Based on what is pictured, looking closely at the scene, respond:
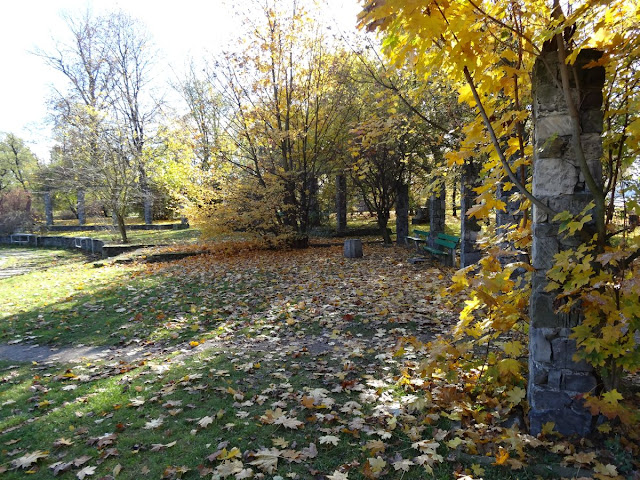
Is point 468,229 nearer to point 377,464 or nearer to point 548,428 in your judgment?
point 548,428

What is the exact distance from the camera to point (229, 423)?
3414 mm

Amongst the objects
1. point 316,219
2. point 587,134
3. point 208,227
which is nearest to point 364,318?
point 587,134

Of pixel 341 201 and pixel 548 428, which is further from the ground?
pixel 341 201

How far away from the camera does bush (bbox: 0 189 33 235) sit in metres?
25.8

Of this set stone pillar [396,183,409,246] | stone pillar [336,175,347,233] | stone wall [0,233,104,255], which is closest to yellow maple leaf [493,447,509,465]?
stone pillar [396,183,409,246]

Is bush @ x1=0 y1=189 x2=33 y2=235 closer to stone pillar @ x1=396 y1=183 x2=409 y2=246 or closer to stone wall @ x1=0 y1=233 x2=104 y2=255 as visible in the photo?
stone wall @ x1=0 y1=233 x2=104 y2=255

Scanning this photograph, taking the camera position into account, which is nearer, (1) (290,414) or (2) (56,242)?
(1) (290,414)

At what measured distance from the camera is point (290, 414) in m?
3.48

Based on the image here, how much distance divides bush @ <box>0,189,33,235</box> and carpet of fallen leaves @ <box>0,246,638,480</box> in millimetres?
26325

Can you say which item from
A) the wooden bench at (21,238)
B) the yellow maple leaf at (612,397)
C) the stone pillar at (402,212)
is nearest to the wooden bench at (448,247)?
the stone pillar at (402,212)

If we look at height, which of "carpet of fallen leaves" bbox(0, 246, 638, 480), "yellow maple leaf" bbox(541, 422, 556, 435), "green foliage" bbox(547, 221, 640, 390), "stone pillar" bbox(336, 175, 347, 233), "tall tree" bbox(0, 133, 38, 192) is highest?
"tall tree" bbox(0, 133, 38, 192)

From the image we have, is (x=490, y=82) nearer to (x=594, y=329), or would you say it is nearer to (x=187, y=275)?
(x=594, y=329)

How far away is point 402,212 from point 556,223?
1272cm

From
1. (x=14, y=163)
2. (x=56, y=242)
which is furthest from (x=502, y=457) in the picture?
(x=14, y=163)
